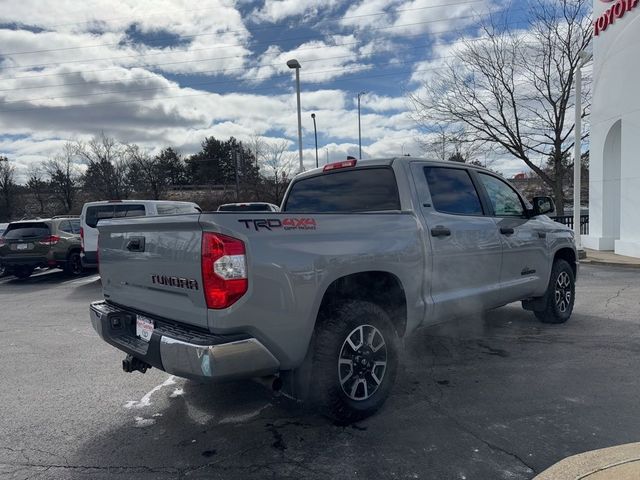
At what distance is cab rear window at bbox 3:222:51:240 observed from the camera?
12.8 meters

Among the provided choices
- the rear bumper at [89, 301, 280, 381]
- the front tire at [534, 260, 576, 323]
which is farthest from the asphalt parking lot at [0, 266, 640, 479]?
the rear bumper at [89, 301, 280, 381]

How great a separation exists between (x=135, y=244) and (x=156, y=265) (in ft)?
1.09

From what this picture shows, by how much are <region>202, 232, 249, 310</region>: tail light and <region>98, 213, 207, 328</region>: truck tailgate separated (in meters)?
0.10

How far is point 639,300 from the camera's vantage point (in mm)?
7586

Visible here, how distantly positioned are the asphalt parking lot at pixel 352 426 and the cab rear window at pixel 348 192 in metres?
1.64

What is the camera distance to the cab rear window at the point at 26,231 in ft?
41.9

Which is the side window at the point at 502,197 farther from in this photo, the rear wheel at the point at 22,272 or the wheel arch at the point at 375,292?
the rear wheel at the point at 22,272

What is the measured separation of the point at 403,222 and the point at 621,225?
484 inches

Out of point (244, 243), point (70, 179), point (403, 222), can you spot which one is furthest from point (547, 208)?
point (70, 179)

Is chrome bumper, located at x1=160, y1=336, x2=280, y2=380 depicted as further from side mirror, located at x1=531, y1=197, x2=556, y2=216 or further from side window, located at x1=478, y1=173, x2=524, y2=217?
side mirror, located at x1=531, y1=197, x2=556, y2=216

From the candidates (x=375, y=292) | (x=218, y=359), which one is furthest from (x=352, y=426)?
(x=218, y=359)

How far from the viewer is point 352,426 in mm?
3451

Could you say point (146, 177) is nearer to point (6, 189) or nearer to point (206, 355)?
point (6, 189)

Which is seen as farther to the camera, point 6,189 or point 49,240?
point 6,189
